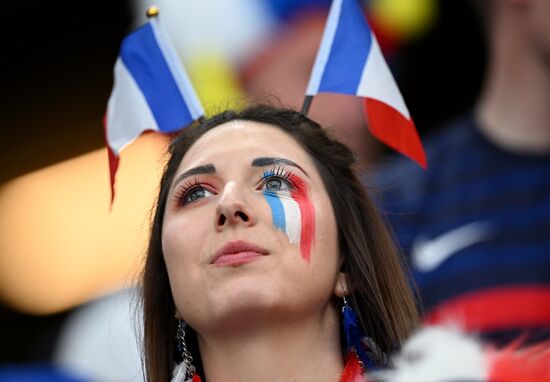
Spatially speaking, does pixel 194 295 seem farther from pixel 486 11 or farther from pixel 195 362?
pixel 486 11

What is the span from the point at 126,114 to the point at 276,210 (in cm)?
83

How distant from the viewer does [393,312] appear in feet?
12.7

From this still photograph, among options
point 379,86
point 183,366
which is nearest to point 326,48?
point 379,86

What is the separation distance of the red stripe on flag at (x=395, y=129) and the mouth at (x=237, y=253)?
810 mm

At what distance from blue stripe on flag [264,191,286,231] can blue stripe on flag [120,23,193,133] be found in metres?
0.65

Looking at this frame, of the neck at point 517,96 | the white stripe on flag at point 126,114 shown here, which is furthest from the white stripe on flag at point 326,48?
the neck at point 517,96

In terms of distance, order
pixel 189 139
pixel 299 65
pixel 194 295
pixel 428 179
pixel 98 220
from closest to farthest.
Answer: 1. pixel 194 295
2. pixel 189 139
3. pixel 428 179
4. pixel 299 65
5. pixel 98 220

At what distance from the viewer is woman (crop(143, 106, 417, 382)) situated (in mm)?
3629

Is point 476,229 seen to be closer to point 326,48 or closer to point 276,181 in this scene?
point 326,48

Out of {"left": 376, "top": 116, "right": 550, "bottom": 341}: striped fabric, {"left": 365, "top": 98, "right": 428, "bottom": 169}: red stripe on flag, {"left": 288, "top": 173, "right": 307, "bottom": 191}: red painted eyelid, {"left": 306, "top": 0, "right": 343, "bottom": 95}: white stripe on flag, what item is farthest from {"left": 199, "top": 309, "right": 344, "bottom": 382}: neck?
{"left": 376, "top": 116, "right": 550, "bottom": 341}: striped fabric

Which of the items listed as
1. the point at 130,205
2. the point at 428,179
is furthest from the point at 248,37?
the point at 428,179

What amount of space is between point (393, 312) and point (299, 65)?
6.76ft

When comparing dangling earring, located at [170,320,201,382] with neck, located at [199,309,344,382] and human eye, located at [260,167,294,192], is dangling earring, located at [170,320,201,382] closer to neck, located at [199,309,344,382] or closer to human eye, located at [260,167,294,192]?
neck, located at [199,309,344,382]

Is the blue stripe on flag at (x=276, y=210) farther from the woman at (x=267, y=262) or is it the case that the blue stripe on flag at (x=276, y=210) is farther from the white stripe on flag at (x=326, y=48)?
the white stripe on flag at (x=326, y=48)
